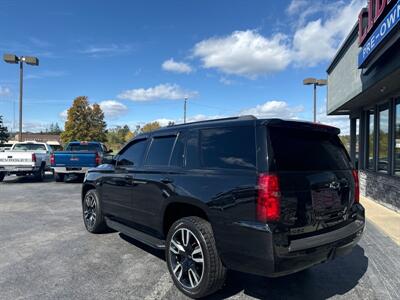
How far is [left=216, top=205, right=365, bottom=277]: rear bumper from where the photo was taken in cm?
316

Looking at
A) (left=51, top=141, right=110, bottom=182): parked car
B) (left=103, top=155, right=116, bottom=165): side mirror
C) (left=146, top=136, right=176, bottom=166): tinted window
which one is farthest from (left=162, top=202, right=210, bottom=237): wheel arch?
(left=51, top=141, right=110, bottom=182): parked car

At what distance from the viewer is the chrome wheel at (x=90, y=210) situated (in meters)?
6.35

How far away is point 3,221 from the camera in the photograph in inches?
297

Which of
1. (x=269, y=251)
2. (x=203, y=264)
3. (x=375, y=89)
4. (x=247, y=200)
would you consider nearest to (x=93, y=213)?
(x=203, y=264)

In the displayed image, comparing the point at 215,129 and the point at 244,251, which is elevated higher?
the point at 215,129

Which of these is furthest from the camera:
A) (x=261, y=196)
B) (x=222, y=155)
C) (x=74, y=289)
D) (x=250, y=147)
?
(x=74, y=289)

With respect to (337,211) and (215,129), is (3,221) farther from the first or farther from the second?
(337,211)

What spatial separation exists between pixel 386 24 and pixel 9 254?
7722 mm

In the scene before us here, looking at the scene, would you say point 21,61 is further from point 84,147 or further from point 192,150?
point 192,150

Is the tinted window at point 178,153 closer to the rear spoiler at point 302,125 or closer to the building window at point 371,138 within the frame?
the rear spoiler at point 302,125

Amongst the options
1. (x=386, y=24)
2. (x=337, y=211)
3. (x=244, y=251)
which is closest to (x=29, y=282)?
(x=244, y=251)

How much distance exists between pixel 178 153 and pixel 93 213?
2.84m

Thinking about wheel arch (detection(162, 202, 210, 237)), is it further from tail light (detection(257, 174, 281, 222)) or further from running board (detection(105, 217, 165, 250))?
tail light (detection(257, 174, 281, 222))

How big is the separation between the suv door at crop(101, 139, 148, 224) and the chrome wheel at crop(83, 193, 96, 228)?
0.49 m
